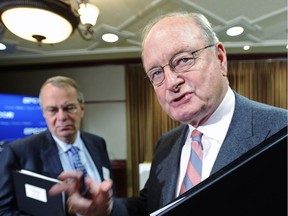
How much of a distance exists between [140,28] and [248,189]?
1.73 metres

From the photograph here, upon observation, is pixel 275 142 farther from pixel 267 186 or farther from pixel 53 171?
pixel 53 171

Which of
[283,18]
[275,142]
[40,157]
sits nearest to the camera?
[275,142]

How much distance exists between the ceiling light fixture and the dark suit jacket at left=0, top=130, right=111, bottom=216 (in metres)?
0.69

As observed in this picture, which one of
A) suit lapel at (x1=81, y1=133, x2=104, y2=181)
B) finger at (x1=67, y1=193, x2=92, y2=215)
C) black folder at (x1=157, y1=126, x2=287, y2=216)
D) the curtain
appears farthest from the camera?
the curtain

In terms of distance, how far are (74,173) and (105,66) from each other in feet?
11.8

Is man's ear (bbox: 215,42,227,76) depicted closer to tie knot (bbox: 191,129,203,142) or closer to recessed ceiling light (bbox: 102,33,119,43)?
tie knot (bbox: 191,129,203,142)

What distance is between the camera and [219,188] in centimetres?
30

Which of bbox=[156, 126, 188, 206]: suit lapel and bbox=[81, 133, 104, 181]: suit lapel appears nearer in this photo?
bbox=[156, 126, 188, 206]: suit lapel

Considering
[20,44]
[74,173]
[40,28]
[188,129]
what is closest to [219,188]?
[74,173]

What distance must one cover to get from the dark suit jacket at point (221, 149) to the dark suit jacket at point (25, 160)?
0.51 m

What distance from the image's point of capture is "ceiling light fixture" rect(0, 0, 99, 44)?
4.27 feet

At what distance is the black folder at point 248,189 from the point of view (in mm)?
286

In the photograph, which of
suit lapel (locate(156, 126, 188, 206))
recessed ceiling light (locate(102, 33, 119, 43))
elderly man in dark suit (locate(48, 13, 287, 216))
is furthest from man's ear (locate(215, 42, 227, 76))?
recessed ceiling light (locate(102, 33, 119, 43))

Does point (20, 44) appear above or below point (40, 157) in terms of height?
above
